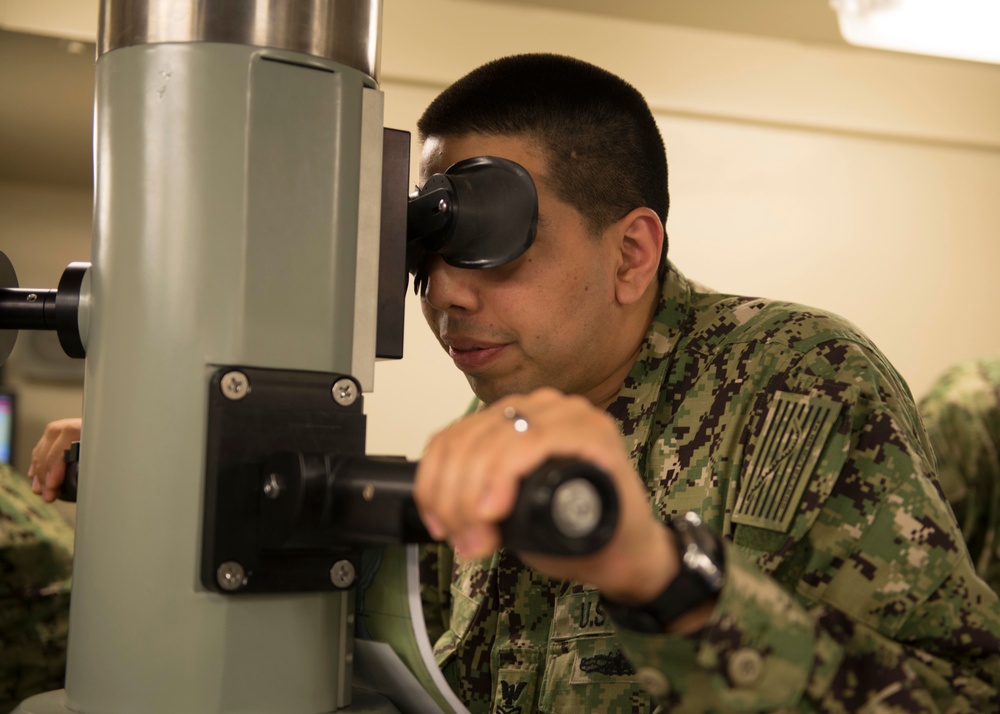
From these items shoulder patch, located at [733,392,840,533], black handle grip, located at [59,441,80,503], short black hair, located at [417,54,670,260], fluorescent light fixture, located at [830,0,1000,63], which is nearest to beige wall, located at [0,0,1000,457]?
fluorescent light fixture, located at [830,0,1000,63]

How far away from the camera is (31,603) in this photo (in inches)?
67.6

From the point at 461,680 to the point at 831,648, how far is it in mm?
714

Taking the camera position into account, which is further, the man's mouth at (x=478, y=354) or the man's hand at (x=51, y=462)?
the man's mouth at (x=478, y=354)

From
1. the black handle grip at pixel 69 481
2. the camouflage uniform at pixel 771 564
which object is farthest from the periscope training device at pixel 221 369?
the black handle grip at pixel 69 481

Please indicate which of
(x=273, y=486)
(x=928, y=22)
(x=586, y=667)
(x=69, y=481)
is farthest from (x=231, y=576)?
(x=928, y=22)

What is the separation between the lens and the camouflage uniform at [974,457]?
2.24 metres

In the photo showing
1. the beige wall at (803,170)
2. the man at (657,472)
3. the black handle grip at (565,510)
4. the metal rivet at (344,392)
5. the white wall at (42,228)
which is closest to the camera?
the black handle grip at (565,510)

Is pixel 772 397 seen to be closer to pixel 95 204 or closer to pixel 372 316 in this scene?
pixel 372 316

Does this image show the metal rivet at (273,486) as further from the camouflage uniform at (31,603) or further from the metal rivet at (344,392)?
the camouflage uniform at (31,603)

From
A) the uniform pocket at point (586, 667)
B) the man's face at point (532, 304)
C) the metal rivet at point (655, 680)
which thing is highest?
the man's face at point (532, 304)

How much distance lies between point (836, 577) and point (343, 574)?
42cm

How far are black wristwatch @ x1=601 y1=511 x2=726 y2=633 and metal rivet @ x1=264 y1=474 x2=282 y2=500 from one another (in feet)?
0.71

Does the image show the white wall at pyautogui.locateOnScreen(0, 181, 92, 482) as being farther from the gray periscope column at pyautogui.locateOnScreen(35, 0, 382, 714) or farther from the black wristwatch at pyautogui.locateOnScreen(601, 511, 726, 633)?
the black wristwatch at pyautogui.locateOnScreen(601, 511, 726, 633)

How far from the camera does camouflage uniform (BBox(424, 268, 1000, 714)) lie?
668 mm
